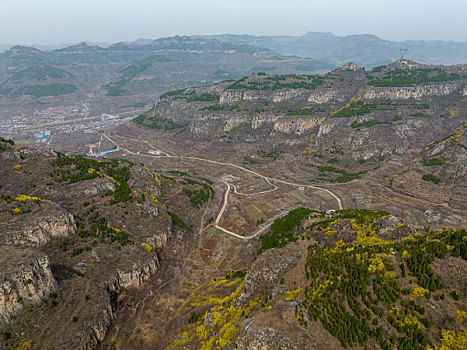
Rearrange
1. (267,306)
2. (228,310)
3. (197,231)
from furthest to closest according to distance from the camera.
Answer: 1. (197,231)
2. (228,310)
3. (267,306)

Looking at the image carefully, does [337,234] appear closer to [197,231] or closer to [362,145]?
[197,231]

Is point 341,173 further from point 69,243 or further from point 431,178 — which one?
point 69,243

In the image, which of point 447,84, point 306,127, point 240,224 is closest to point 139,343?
point 240,224

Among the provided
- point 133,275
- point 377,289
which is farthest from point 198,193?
point 377,289

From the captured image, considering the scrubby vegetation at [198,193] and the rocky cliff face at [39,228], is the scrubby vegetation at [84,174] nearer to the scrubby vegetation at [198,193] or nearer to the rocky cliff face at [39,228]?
the rocky cliff face at [39,228]

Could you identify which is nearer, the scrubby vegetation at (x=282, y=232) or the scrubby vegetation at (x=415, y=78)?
the scrubby vegetation at (x=282, y=232)

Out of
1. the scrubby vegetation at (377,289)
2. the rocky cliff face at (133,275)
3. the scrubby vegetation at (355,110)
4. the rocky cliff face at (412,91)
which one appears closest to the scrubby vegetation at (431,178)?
the scrubby vegetation at (355,110)

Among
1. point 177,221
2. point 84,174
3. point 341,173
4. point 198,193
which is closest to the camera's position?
point 84,174

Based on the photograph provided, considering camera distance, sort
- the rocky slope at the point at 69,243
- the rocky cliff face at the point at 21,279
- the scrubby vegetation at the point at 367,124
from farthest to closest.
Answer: the scrubby vegetation at the point at 367,124 < the rocky slope at the point at 69,243 < the rocky cliff face at the point at 21,279
